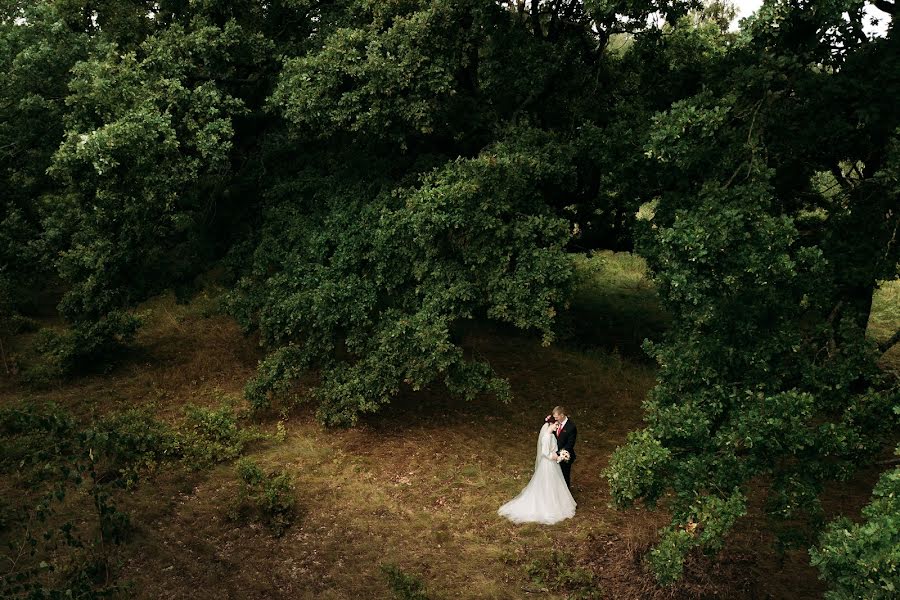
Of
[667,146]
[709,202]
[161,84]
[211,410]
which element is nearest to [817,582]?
[709,202]

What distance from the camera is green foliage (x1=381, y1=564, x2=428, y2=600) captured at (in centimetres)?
1100

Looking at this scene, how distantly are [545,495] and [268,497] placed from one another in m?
5.46

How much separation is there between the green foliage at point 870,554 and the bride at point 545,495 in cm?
611

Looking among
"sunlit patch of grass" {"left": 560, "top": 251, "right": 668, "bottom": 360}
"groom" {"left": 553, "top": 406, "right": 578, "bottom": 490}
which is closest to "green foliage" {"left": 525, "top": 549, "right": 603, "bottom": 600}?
"groom" {"left": 553, "top": 406, "right": 578, "bottom": 490}

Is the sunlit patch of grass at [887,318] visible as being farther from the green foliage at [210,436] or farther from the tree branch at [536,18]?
the green foliage at [210,436]

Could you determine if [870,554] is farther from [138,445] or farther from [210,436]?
[138,445]

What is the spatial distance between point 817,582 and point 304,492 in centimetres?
980

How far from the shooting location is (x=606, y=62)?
1742 cm

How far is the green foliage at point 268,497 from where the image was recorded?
43.3 ft

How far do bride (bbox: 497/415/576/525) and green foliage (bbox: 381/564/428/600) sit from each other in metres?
2.65

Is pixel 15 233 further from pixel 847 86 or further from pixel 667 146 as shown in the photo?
pixel 847 86

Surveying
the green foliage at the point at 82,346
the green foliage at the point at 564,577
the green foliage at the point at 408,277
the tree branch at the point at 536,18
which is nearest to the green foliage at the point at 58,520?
the green foliage at the point at 82,346

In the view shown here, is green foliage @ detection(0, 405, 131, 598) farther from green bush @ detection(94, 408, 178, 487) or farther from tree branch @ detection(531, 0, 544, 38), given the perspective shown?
tree branch @ detection(531, 0, 544, 38)

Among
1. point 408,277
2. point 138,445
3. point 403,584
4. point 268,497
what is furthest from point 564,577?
point 138,445
